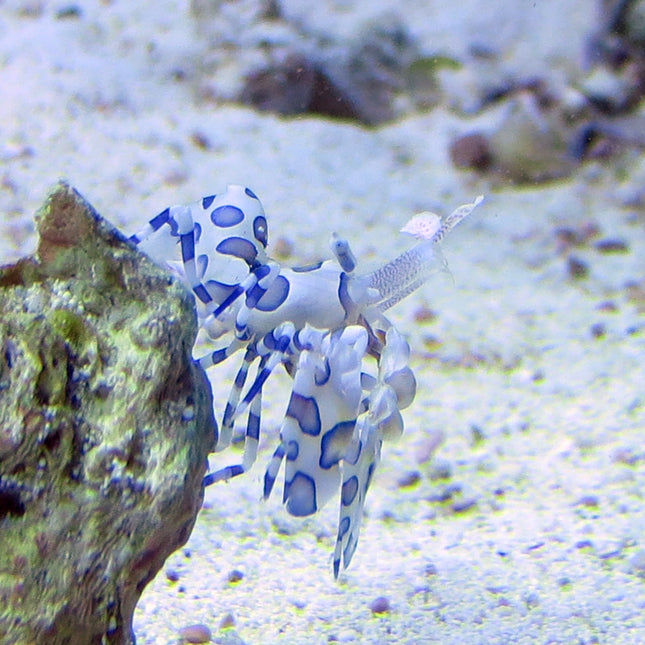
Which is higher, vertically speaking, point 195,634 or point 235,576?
point 195,634

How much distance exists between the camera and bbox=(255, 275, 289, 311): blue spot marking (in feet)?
6.73

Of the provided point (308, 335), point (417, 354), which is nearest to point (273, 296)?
point (308, 335)

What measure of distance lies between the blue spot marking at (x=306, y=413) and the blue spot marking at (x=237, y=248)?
0.45 meters

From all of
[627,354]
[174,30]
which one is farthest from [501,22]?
[627,354]

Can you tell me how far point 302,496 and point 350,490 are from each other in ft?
0.42

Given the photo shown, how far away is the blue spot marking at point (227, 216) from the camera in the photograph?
7.11ft

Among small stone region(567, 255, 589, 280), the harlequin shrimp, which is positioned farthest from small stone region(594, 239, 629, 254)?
the harlequin shrimp

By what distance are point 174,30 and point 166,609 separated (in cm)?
525

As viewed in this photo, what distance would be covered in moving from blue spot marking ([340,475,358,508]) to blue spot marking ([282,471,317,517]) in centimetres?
8

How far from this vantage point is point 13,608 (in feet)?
4.27

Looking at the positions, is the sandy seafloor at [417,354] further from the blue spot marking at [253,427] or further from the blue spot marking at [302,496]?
the blue spot marking at [253,427]

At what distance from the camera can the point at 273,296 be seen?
6.75 ft

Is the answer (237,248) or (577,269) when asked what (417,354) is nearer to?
(577,269)

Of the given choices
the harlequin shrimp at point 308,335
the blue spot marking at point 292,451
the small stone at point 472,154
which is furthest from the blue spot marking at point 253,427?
the small stone at point 472,154
